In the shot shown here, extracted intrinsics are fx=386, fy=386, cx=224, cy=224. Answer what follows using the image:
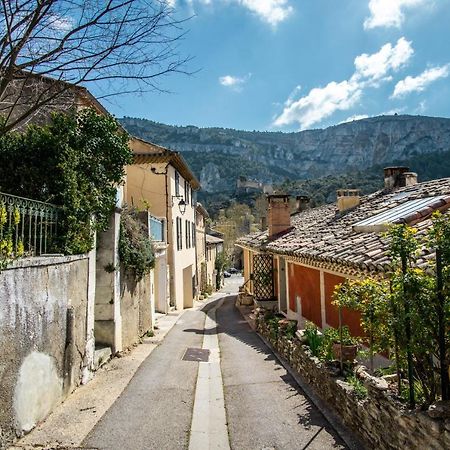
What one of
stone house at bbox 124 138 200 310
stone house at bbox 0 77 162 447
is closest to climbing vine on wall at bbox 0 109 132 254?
stone house at bbox 0 77 162 447

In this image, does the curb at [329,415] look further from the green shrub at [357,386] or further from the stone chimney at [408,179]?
the stone chimney at [408,179]

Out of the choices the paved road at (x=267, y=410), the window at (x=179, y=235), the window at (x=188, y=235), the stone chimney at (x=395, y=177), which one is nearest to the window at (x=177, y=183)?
the window at (x=179, y=235)

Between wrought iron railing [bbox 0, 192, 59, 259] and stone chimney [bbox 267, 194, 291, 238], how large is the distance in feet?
38.6

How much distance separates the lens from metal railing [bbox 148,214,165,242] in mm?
14306

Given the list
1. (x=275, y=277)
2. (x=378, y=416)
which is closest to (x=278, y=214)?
(x=275, y=277)

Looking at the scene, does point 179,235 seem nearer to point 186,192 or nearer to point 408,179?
point 186,192

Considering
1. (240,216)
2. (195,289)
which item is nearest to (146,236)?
(195,289)

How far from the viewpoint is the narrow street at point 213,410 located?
5.23 metres

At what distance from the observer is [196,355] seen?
423 inches

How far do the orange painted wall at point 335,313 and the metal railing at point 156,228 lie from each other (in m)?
6.94

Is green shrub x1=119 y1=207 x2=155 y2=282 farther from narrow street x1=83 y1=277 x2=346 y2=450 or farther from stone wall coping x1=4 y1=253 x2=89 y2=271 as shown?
stone wall coping x1=4 y1=253 x2=89 y2=271

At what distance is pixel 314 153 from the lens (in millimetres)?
183000

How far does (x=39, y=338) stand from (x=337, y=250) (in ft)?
19.4

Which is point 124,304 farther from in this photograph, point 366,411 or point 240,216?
point 240,216
